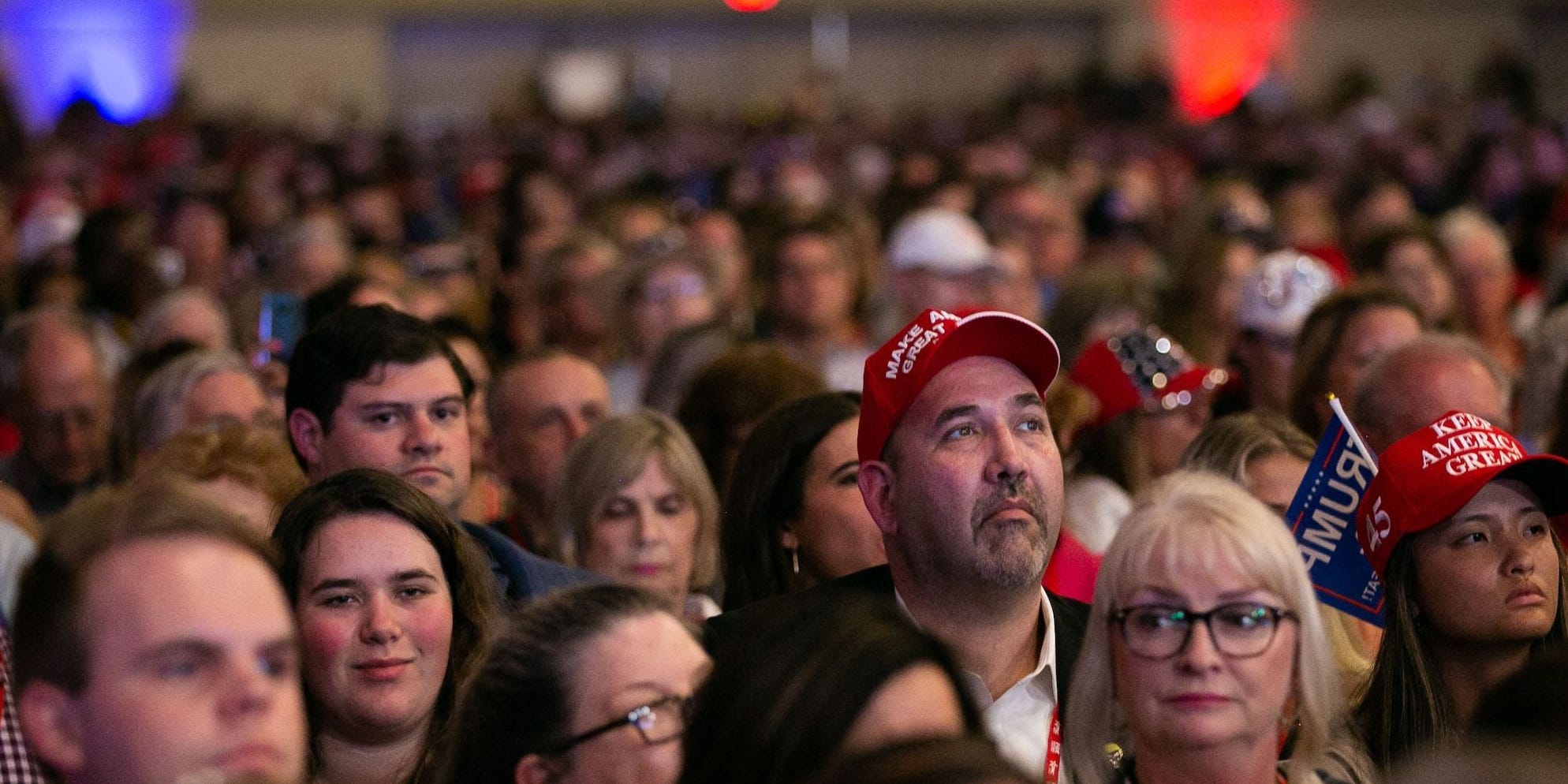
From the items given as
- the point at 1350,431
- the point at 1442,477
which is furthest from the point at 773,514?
the point at 1442,477

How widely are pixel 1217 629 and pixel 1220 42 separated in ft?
93.3

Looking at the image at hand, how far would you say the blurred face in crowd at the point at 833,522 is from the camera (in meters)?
4.46

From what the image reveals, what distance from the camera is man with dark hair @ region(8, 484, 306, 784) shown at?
2.46 meters

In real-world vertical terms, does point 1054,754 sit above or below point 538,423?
below

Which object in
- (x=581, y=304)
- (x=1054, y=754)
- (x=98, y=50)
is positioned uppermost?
(x=98, y=50)

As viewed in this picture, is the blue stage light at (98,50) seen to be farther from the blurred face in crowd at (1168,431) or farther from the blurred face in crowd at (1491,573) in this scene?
the blurred face in crowd at (1491,573)

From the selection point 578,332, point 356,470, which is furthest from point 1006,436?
point 578,332

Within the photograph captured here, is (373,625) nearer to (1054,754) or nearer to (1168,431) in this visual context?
(1054,754)

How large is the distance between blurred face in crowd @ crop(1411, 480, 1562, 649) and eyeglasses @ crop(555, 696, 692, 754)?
1616mm

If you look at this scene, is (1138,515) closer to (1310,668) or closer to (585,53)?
(1310,668)

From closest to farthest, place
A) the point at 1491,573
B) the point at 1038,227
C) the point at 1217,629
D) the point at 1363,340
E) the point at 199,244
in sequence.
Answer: the point at 1217,629, the point at 1491,573, the point at 1363,340, the point at 199,244, the point at 1038,227

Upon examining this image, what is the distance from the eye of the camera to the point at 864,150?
18.0m

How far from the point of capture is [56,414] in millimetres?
6605

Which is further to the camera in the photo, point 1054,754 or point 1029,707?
point 1029,707
